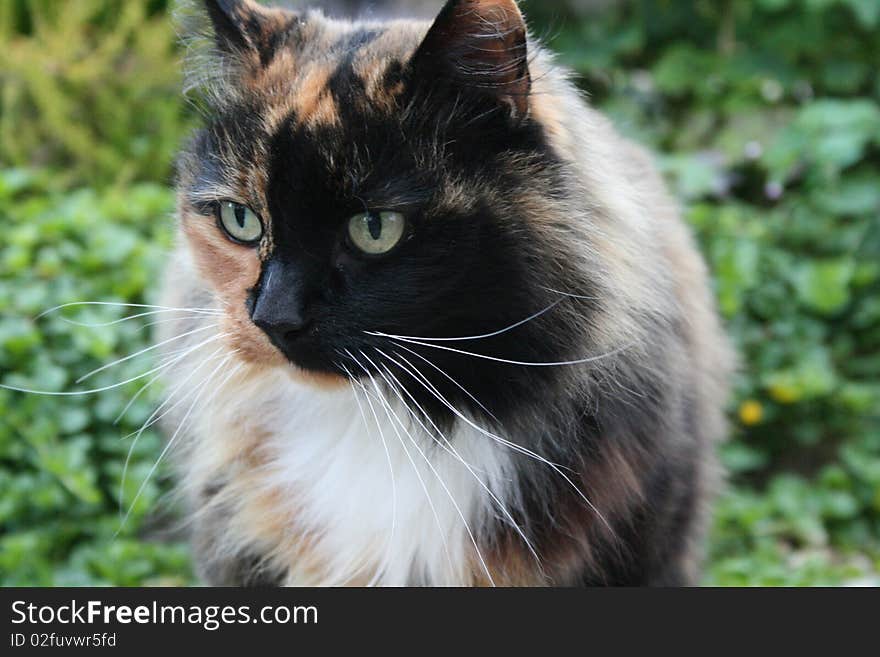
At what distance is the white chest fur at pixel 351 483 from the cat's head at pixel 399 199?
0.18 meters

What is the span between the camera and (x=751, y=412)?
3.01 metres

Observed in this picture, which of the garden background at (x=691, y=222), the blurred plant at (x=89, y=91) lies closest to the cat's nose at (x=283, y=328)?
the garden background at (x=691, y=222)

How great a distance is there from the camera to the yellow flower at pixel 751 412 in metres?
3.02

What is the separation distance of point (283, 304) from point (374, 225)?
18cm

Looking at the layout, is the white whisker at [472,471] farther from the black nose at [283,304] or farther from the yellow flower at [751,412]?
the yellow flower at [751,412]

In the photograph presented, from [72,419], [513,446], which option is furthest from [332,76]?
[72,419]

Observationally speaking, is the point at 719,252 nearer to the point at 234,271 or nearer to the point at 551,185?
the point at 551,185

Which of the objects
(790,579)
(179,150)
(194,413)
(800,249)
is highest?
(179,150)

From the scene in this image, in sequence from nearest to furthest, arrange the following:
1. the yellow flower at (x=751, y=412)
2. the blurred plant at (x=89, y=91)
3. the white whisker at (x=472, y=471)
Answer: the white whisker at (x=472, y=471), the yellow flower at (x=751, y=412), the blurred plant at (x=89, y=91)

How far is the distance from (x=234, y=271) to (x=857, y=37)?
309cm

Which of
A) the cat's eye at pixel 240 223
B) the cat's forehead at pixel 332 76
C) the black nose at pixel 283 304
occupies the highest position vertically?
the cat's forehead at pixel 332 76

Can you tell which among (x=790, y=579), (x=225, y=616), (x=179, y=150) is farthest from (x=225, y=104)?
(x=790, y=579)

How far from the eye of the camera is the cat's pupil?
143 cm

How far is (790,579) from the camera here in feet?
8.18
